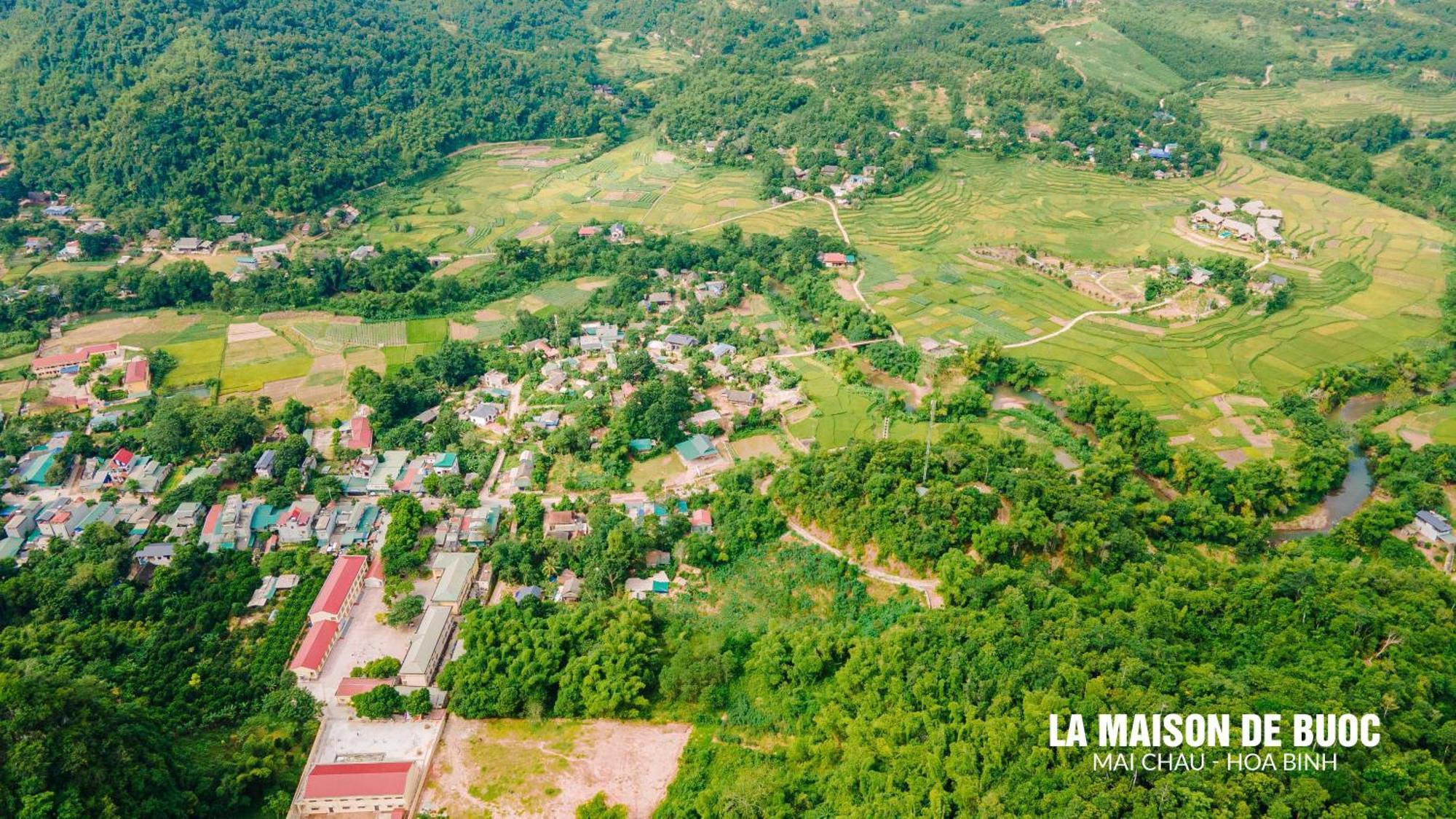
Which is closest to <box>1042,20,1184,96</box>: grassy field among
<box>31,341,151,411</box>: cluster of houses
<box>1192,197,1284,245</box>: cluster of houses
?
<box>1192,197,1284,245</box>: cluster of houses

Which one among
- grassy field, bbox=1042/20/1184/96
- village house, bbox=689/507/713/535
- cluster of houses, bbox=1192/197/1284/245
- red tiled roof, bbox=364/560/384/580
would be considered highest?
grassy field, bbox=1042/20/1184/96

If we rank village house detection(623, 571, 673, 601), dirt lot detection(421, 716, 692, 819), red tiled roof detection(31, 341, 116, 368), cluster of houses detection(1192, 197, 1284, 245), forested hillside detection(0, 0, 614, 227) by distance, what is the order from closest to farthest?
dirt lot detection(421, 716, 692, 819) → village house detection(623, 571, 673, 601) → red tiled roof detection(31, 341, 116, 368) → cluster of houses detection(1192, 197, 1284, 245) → forested hillside detection(0, 0, 614, 227)

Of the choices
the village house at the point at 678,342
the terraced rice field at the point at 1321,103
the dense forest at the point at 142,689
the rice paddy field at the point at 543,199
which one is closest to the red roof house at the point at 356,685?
the dense forest at the point at 142,689

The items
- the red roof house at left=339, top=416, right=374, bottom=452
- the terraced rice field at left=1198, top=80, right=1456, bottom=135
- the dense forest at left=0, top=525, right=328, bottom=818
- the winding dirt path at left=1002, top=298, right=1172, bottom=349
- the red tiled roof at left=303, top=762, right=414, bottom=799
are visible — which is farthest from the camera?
the terraced rice field at left=1198, top=80, right=1456, bottom=135

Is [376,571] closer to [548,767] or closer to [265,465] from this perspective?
[265,465]

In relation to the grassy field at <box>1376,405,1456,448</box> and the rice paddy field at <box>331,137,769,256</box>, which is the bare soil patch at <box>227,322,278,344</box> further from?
the grassy field at <box>1376,405,1456,448</box>

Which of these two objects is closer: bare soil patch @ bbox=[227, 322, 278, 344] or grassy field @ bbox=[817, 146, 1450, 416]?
grassy field @ bbox=[817, 146, 1450, 416]

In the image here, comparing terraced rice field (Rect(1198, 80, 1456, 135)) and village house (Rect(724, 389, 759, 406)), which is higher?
terraced rice field (Rect(1198, 80, 1456, 135))
